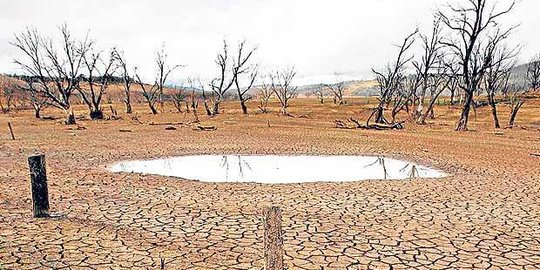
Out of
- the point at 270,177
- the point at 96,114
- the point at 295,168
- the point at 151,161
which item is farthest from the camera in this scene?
the point at 96,114

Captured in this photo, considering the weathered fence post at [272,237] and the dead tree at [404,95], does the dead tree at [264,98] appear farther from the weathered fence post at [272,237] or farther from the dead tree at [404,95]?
the weathered fence post at [272,237]

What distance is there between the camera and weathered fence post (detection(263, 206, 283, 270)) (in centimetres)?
410

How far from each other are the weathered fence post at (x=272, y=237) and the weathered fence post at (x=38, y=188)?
590cm

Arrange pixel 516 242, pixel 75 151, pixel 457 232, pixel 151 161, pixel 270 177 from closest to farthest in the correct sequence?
1. pixel 516 242
2. pixel 457 232
3. pixel 270 177
4. pixel 151 161
5. pixel 75 151

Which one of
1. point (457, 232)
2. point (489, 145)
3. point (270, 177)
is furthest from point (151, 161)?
point (489, 145)

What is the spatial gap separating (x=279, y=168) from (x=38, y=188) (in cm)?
890

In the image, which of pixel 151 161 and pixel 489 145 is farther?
pixel 489 145

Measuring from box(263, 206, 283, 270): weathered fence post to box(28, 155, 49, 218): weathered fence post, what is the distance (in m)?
5.90

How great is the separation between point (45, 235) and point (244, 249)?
333 centimetres

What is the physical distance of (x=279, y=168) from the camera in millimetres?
15789

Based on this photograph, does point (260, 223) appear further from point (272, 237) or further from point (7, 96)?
point (7, 96)

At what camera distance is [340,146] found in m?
22.4

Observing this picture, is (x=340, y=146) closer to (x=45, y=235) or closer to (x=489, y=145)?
(x=489, y=145)

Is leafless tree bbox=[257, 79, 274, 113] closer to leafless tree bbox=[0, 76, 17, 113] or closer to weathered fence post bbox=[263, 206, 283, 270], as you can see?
leafless tree bbox=[0, 76, 17, 113]
